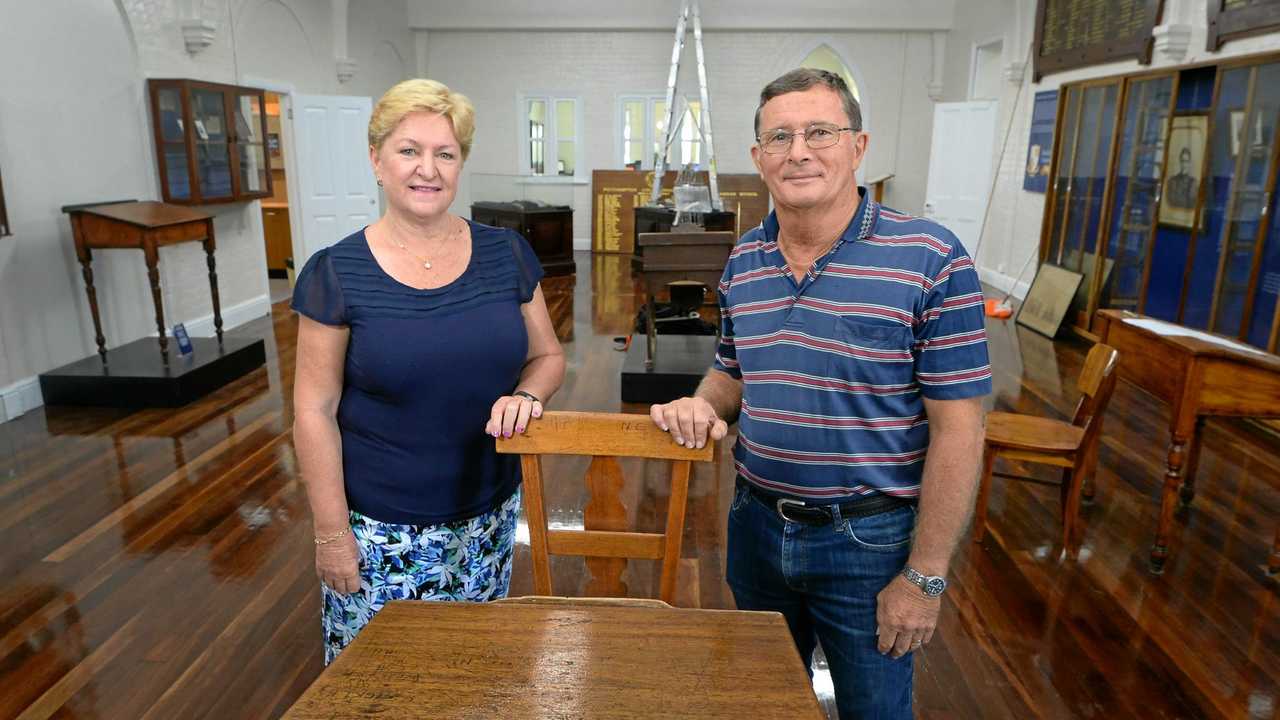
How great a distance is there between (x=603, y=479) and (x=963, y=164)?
9.90 m

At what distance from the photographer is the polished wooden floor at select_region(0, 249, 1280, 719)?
8.19 ft

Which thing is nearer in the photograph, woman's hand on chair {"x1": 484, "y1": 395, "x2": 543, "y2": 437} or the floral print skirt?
woman's hand on chair {"x1": 484, "y1": 395, "x2": 543, "y2": 437}

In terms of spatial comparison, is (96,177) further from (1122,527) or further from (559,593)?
(1122,527)

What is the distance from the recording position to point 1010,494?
3.98 metres

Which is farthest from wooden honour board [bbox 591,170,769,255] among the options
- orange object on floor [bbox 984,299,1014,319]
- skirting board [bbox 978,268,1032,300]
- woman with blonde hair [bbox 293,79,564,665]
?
woman with blonde hair [bbox 293,79,564,665]

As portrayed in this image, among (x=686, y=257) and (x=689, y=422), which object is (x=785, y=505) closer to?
(x=689, y=422)

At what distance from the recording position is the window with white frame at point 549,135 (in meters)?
13.3

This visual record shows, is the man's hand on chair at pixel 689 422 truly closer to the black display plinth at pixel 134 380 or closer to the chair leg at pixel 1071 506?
the chair leg at pixel 1071 506

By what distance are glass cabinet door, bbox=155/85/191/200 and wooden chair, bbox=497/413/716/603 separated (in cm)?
594

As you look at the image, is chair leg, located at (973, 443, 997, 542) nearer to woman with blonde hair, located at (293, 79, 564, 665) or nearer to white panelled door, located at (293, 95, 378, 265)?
woman with blonde hair, located at (293, 79, 564, 665)

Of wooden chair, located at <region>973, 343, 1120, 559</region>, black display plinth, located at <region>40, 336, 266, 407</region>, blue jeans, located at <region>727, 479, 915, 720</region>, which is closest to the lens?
blue jeans, located at <region>727, 479, 915, 720</region>

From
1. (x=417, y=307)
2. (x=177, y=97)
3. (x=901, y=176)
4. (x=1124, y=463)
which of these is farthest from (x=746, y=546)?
(x=901, y=176)

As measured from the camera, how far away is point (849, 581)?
4.93 feet

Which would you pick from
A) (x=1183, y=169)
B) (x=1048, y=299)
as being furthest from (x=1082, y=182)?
(x=1183, y=169)
